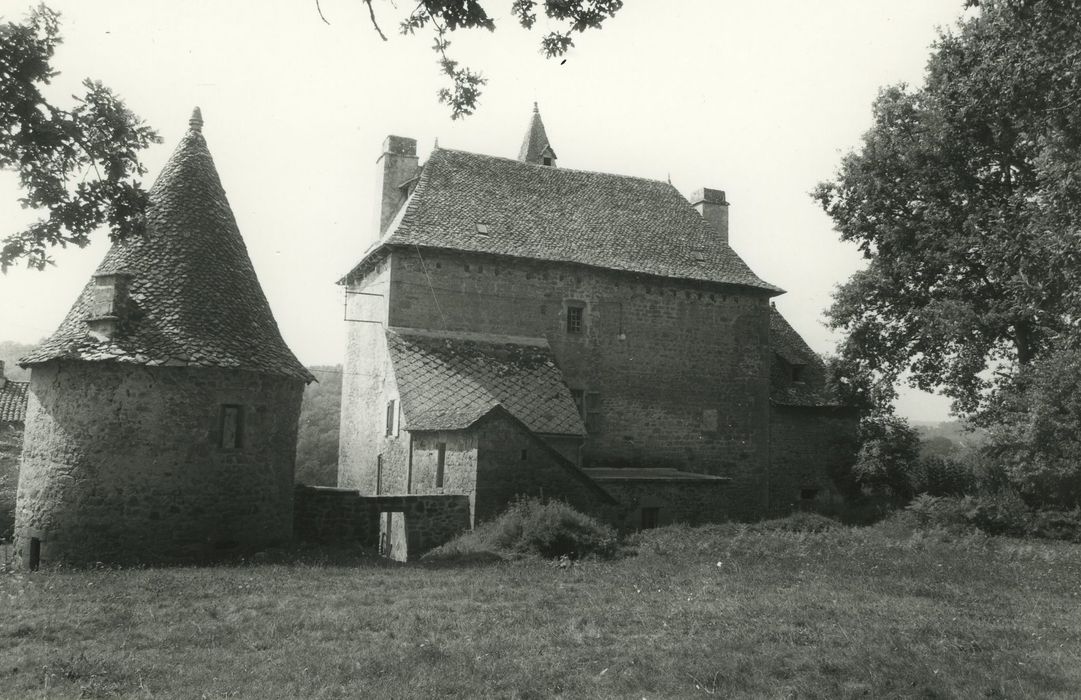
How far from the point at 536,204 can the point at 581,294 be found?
342 cm

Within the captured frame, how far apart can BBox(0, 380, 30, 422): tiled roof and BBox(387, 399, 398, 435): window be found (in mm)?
20086

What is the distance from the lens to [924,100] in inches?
958

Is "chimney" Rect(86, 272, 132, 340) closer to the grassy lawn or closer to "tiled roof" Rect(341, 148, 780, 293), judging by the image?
the grassy lawn

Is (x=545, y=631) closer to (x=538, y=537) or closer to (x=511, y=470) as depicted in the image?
(x=538, y=537)

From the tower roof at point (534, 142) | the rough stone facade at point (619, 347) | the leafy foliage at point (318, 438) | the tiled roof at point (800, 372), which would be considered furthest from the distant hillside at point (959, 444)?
the leafy foliage at point (318, 438)

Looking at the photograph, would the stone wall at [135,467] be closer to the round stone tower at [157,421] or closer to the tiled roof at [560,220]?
the round stone tower at [157,421]

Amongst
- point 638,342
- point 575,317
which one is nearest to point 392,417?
point 575,317

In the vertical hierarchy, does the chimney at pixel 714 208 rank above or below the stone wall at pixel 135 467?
above

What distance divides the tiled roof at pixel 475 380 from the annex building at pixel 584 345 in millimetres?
52

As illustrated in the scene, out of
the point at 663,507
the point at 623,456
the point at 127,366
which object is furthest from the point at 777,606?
the point at 623,456

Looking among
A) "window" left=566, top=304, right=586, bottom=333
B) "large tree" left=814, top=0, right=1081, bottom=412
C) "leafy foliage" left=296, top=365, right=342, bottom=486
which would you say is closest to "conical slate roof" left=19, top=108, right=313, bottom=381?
"window" left=566, top=304, right=586, bottom=333

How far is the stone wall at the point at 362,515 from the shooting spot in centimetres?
1667

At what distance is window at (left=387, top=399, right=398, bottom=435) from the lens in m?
20.9

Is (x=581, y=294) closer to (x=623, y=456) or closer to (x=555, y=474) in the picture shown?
(x=623, y=456)
